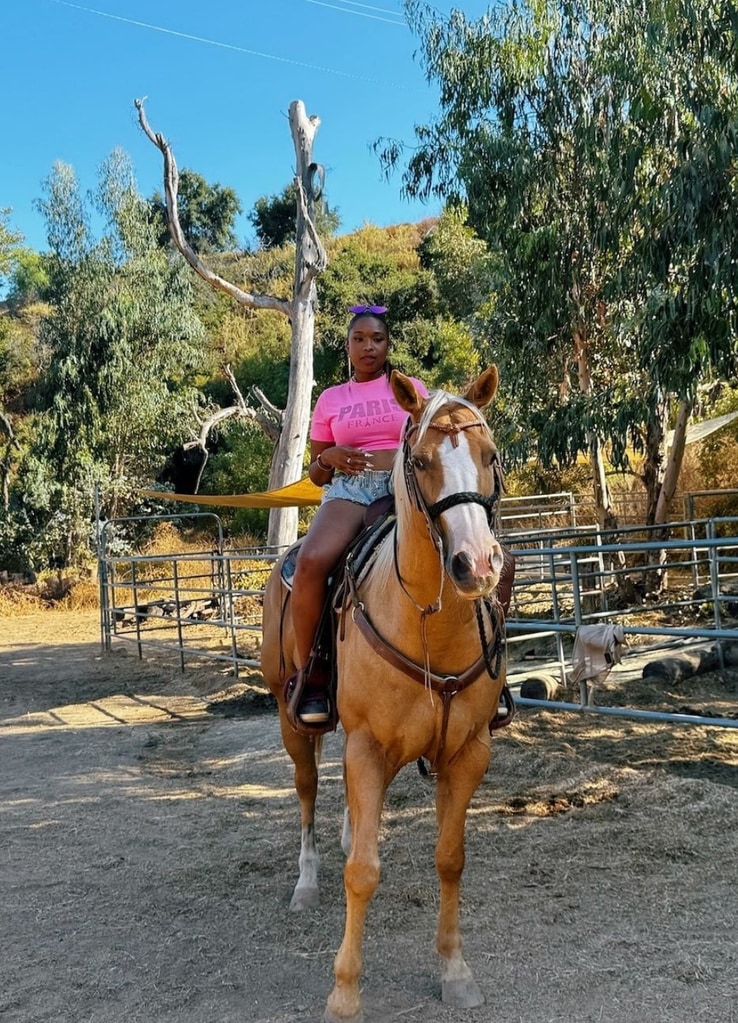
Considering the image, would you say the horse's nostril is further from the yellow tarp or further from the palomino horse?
the yellow tarp

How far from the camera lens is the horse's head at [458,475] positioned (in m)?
1.80

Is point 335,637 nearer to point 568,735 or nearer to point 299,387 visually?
point 568,735

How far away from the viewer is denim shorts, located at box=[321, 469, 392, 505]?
3004mm

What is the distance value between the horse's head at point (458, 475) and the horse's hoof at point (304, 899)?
1.88 meters

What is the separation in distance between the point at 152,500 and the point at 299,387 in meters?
11.0

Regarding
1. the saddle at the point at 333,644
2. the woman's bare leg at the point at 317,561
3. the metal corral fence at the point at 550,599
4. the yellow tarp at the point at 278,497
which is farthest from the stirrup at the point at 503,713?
the yellow tarp at the point at 278,497

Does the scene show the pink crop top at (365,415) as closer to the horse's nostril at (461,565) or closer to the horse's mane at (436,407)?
the horse's mane at (436,407)

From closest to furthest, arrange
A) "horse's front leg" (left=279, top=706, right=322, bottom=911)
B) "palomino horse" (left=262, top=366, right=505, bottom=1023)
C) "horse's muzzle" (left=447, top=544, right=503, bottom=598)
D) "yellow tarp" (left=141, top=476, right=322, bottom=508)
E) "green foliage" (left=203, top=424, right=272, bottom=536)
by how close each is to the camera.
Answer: "horse's muzzle" (left=447, top=544, right=503, bottom=598)
"palomino horse" (left=262, top=366, right=505, bottom=1023)
"horse's front leg" (left=279, top=706, right=322, bottom=911)
"yellow tarp" (left=141, top=476, right=322, bottom=508)
"green foliage" (left=203, top=424, right=272, bottom=536)

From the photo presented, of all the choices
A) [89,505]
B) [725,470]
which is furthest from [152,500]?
[725,470]

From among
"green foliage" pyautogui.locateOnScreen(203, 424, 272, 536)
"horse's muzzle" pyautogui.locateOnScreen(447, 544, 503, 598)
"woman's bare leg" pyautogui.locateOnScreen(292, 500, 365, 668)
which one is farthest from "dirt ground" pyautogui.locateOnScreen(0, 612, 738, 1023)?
"green foliage" pyautogui.locateOnScreen(203, 424, 272, 536)

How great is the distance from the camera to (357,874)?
91.3 inches

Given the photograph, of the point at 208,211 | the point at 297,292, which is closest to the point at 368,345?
the point at 297,292

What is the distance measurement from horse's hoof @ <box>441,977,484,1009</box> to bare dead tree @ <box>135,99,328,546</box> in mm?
8737

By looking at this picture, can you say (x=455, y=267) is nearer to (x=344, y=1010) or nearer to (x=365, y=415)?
(x=365, y=415)
